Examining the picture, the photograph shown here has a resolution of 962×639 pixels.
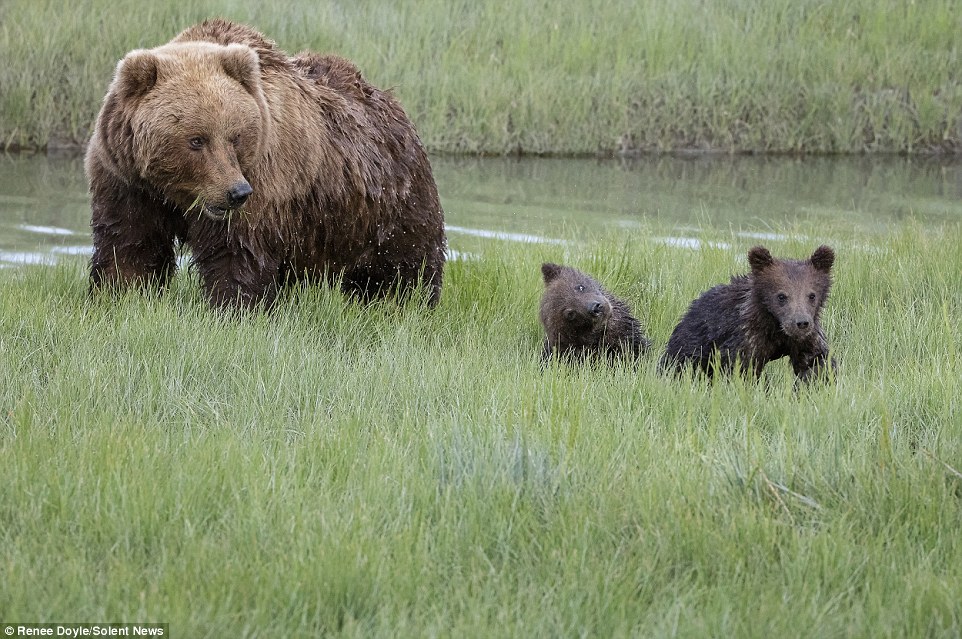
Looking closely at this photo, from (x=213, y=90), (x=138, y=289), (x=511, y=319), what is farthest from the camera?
(x=511, y=319)

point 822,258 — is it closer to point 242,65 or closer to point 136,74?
point 242,65

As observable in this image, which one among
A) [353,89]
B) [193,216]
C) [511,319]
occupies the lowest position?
[511,319]

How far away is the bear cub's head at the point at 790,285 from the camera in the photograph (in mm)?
5527

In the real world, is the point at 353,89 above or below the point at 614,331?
above

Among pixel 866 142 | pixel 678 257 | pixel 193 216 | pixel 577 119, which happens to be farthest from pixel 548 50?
pixel 193 216

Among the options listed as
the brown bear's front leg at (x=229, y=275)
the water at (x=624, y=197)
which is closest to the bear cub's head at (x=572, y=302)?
the brown bear's front leg at (x=229, y=275)

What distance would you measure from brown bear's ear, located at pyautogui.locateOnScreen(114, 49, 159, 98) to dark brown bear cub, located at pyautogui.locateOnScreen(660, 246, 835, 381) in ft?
9.77

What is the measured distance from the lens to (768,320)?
577 centimetres

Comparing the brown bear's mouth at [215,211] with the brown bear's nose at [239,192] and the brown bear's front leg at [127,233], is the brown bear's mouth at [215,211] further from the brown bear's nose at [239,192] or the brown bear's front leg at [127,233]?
the brown bear's front leg at [127,233]

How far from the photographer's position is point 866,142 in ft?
53.4

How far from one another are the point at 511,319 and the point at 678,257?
177cm

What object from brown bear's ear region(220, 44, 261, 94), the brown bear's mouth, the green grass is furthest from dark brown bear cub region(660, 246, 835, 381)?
brown bear's ear region(220, 44, 261, 94)

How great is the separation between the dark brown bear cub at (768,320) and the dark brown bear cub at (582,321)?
0.54m

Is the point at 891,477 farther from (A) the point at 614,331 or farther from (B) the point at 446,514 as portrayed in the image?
(A) the point at 614,331
